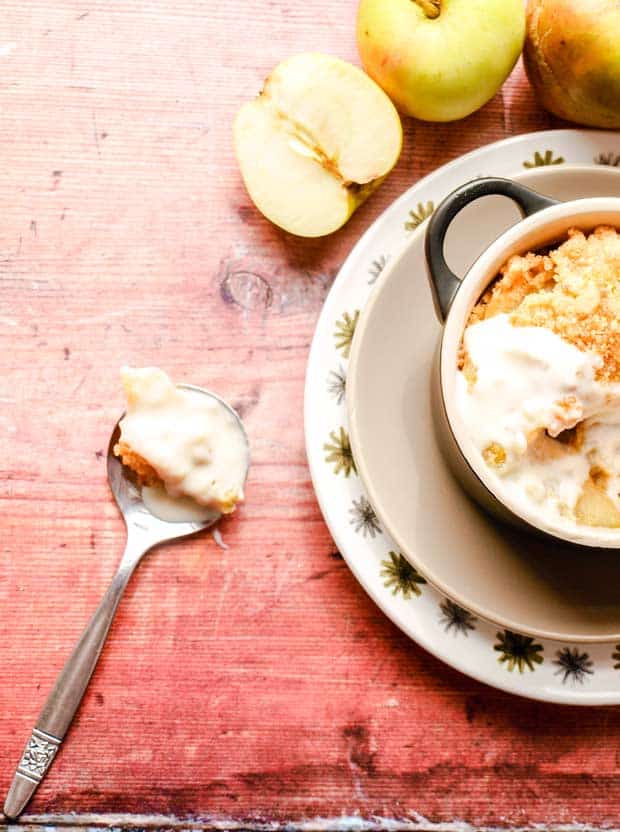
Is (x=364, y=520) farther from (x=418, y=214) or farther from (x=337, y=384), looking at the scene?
(x=418, y=214)

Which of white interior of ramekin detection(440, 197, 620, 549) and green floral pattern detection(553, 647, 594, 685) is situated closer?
white interior of ramekin detection(440, 197, 620, 549)

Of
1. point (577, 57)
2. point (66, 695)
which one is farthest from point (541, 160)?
point (66, 695)

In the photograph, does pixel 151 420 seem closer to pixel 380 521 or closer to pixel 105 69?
pixel 380 521

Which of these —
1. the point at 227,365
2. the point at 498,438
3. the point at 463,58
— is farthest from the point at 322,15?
the point at 498,438

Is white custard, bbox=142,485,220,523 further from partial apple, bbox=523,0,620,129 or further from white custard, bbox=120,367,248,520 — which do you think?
partial apple, bbox=523,0,620,129

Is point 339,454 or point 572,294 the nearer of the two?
point 572,294

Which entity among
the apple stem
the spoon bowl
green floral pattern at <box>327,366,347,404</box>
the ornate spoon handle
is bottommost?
the ornate spoon handle

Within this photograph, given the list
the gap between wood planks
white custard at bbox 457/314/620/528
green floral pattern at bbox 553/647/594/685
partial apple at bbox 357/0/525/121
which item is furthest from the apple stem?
the gap between wood planks
